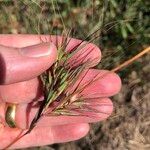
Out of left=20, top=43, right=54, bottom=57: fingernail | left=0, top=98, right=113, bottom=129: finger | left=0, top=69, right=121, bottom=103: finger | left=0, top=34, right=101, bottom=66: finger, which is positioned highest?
left=20, top=43, right=54, bottom=57: fingernail

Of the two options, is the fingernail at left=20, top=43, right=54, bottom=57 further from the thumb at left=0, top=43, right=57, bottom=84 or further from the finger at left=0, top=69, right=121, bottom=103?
the finger at left=0, top=69, right=121, bottom=103

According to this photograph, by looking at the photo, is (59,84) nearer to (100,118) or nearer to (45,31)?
(100,118)

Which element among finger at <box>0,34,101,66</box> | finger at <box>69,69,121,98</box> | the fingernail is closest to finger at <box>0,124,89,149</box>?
finger at <box>69,69,121,98</box>

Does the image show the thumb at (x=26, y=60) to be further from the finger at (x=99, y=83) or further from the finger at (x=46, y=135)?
the finger at (x=46, y=135)

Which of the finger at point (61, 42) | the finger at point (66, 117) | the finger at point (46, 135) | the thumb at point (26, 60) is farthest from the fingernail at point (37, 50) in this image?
the finger at point (46, 135)

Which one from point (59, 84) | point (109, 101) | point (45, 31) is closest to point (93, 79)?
point (109, 101)

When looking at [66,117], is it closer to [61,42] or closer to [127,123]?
[127,123]
